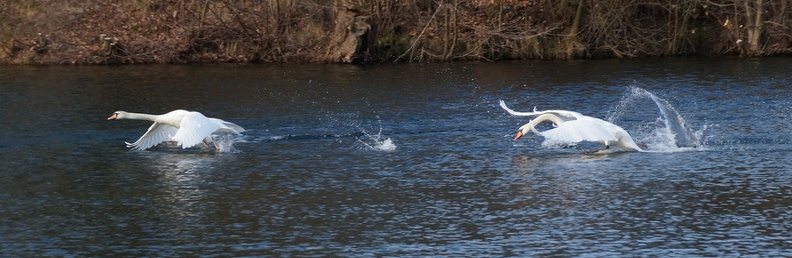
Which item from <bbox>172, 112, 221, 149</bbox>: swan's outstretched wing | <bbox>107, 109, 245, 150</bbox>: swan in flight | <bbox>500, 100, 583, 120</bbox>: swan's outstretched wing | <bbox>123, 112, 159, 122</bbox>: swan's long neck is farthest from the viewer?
<bbox>123, 112, 159, 122</bbox>: swan's long neck

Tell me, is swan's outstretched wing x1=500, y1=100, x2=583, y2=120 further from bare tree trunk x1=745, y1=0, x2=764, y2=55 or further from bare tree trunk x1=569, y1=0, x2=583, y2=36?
bare tree trunk x1=745, y1=0, x2=764, y2=55

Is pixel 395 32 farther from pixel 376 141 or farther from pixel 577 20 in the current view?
pixel 376 141

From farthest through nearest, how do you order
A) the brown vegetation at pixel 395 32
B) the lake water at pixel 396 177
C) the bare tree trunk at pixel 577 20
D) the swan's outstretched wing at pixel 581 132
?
1. the bare tree trunk at pixel 577 20
2. the brown vegetation at pixel 395 32
3. the swan's outstretched wing at pixel 581 132
4. the lake water at pixel 396 177

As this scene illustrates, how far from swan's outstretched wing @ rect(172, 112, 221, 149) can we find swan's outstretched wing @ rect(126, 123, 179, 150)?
28.6 inches

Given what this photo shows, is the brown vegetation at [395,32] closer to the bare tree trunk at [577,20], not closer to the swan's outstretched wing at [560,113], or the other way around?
the bare tree trunk at [577,20]

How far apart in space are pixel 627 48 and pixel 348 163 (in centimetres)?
2104

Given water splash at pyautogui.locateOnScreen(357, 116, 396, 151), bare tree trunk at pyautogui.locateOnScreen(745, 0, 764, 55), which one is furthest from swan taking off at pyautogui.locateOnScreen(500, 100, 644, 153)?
bare tree trunk at pyautogui.locateOnScreen(745, 0, 764, 55)

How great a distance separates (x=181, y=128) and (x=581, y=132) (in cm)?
618

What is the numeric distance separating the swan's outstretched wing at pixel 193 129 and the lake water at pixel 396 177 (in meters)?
0.39

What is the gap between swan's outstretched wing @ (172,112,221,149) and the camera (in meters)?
16.8

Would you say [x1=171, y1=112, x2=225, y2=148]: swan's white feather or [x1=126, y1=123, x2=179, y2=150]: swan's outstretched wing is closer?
[x1=171, y1=112, x2=225, y2=148]: swan's white feather

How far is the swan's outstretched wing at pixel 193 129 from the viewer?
55.2 feet

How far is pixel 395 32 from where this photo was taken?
36719 millimetres

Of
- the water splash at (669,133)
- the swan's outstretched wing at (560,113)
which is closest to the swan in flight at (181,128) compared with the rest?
the swan's outstretched wing at (560,113)
